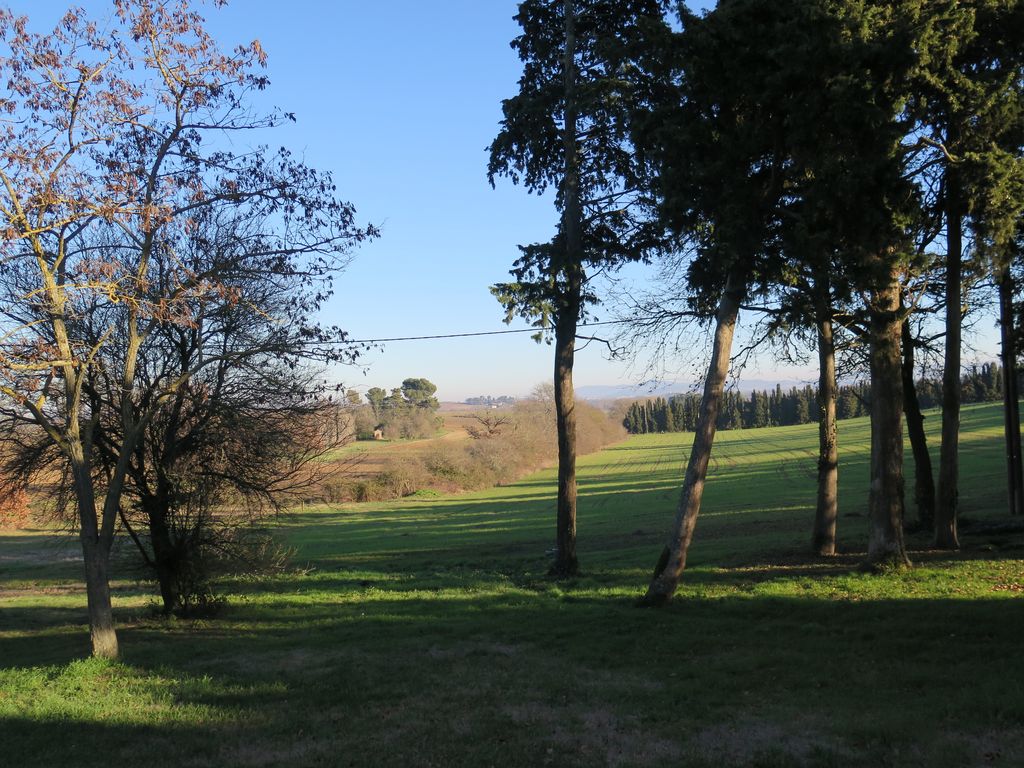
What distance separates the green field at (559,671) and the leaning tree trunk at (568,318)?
4.02 ft

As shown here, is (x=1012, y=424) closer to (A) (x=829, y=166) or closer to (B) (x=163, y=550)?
(A) (x=829, y=166)

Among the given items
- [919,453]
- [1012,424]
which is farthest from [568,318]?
[1012,424]

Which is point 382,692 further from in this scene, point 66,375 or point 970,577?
point 970,577

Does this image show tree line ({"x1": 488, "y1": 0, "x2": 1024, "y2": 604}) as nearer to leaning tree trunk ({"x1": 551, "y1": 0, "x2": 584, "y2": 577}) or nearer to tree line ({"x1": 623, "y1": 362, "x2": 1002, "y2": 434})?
leaning tree trunk ({"x1": 551, "y1": 0, "x2": 584, "y2": 577})

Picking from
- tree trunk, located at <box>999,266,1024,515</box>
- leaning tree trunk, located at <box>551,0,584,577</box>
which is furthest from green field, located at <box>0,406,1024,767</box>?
tree trunk, located at <box>999,266,1024,515</box>

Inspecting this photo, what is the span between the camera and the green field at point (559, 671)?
639 centimetres

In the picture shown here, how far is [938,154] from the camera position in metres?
13.4

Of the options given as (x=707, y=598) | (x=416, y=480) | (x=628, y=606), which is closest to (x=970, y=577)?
(x=707, y=598)

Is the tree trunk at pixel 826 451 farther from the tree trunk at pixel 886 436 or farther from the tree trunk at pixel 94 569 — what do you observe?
the tree trunk at pixel 94 569

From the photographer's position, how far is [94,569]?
1098 cm

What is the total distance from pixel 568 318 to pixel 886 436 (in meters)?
7.08

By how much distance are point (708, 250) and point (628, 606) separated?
6127mm

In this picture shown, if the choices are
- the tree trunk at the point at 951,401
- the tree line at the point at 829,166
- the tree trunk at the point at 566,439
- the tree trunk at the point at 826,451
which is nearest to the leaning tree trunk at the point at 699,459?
the tree line at the point at 829,166

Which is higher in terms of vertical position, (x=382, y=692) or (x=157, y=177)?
(x=157, y=177)
